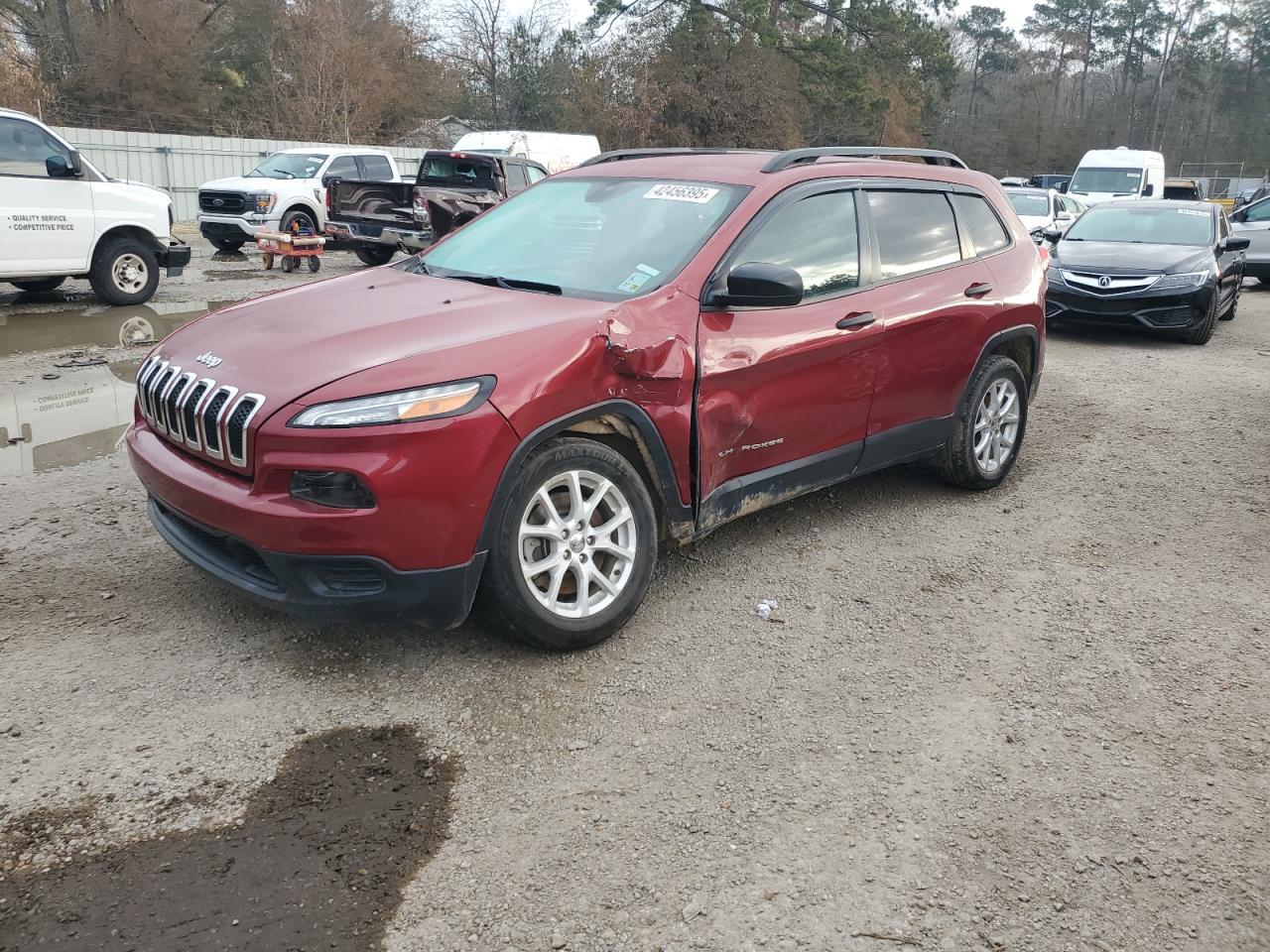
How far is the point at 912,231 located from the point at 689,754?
3.03 m

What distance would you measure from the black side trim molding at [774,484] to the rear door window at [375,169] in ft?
51.4

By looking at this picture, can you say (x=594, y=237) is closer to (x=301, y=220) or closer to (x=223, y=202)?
(x=301, y=220)

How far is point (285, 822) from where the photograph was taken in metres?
2.75

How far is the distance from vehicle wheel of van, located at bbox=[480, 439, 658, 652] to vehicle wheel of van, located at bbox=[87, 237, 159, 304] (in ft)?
31.4

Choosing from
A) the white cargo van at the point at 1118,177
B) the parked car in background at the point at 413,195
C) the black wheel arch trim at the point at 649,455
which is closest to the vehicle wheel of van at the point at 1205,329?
the black wheel arch trim at the point at 649,455

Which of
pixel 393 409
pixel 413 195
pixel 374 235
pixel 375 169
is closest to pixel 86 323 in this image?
pixel 374 235

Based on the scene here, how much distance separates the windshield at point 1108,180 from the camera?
2466 centimetres

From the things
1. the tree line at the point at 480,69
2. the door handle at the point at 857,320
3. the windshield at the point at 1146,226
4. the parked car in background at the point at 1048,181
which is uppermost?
the tree line at the point at 480,69

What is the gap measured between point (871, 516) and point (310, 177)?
14.8 metres

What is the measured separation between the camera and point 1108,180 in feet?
82.4

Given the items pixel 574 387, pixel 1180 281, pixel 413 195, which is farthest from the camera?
pixel 413 195

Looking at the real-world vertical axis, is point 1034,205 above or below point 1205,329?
above

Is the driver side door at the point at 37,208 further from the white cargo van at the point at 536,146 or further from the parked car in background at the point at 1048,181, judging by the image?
the parked car in background at the point at 1048,181

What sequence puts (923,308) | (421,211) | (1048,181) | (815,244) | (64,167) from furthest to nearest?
(1048,181), (421,211), (64,167), (923,308), (815,244)
